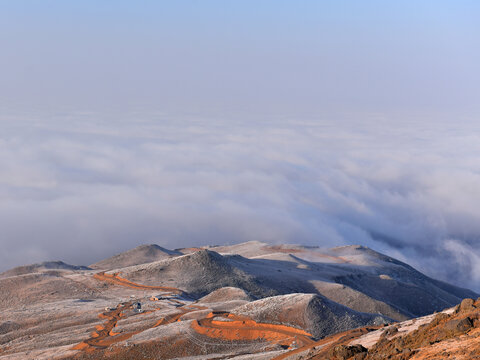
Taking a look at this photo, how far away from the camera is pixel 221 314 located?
47.0 m

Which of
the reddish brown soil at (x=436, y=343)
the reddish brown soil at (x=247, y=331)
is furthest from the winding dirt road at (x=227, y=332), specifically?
the reddish brown soil at (x=436, y=343)

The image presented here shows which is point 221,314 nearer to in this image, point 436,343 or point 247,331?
point 247,331

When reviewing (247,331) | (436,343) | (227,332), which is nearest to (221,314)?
(227,332)

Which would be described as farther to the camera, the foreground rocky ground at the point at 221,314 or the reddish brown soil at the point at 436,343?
the foreground rocky ground at the point at 221,314

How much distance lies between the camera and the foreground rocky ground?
25500mm

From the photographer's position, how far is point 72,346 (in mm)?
43281

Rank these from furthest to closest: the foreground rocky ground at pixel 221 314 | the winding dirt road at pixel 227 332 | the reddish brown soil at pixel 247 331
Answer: the winding dirt road at pixel 227 332 < the reddish brown soil at pixel 247 331 < the foreground rocky ground at pixel 221 314

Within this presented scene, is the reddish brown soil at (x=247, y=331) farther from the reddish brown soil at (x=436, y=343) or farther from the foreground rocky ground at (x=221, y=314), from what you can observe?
Result: the reddish brown soil at (x=436, y=343)

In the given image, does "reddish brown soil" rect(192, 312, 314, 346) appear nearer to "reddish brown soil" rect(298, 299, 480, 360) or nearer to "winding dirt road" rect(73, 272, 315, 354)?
"winding dirt road" rect(73, 272, 315, 354)

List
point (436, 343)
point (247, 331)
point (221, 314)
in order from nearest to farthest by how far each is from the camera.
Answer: point (436, 343) < point (247, 331) < point (221, 314)

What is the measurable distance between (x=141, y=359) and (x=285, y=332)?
964 cm

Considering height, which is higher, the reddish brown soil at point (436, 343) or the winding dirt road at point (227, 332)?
the reddish brown soil at point (436, 343)

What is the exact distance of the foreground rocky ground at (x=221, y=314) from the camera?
83.7ft

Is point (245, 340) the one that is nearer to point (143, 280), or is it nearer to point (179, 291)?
point (179, 291)
